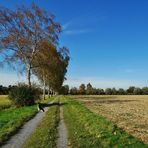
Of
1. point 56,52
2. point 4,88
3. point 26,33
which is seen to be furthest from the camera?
point 4,88

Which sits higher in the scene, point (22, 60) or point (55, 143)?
point (22, 60)

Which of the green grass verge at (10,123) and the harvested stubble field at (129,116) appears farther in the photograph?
the harvested stubble field at (129,116)

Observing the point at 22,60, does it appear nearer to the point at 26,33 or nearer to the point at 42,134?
the point at 26,33

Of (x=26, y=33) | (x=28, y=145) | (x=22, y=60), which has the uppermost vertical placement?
(x=26, y=33)

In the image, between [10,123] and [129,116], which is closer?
[10,123]

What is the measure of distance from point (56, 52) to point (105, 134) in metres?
38.6

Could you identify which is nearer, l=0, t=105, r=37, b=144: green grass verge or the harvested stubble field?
l=0, t=105, r=37, b=144: green grass verge

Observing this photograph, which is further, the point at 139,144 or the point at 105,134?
the point at 105,134

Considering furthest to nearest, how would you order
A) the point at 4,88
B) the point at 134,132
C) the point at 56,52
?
the point at 4,88 < the point at 56,52 < the point at 134,132

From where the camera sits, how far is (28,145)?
12.5 metres

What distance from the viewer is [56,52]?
52.7m

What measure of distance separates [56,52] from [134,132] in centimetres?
3771

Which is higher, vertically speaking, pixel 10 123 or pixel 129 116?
pixel 129 116

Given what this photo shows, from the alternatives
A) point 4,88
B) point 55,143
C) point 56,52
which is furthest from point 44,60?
point 4,88
